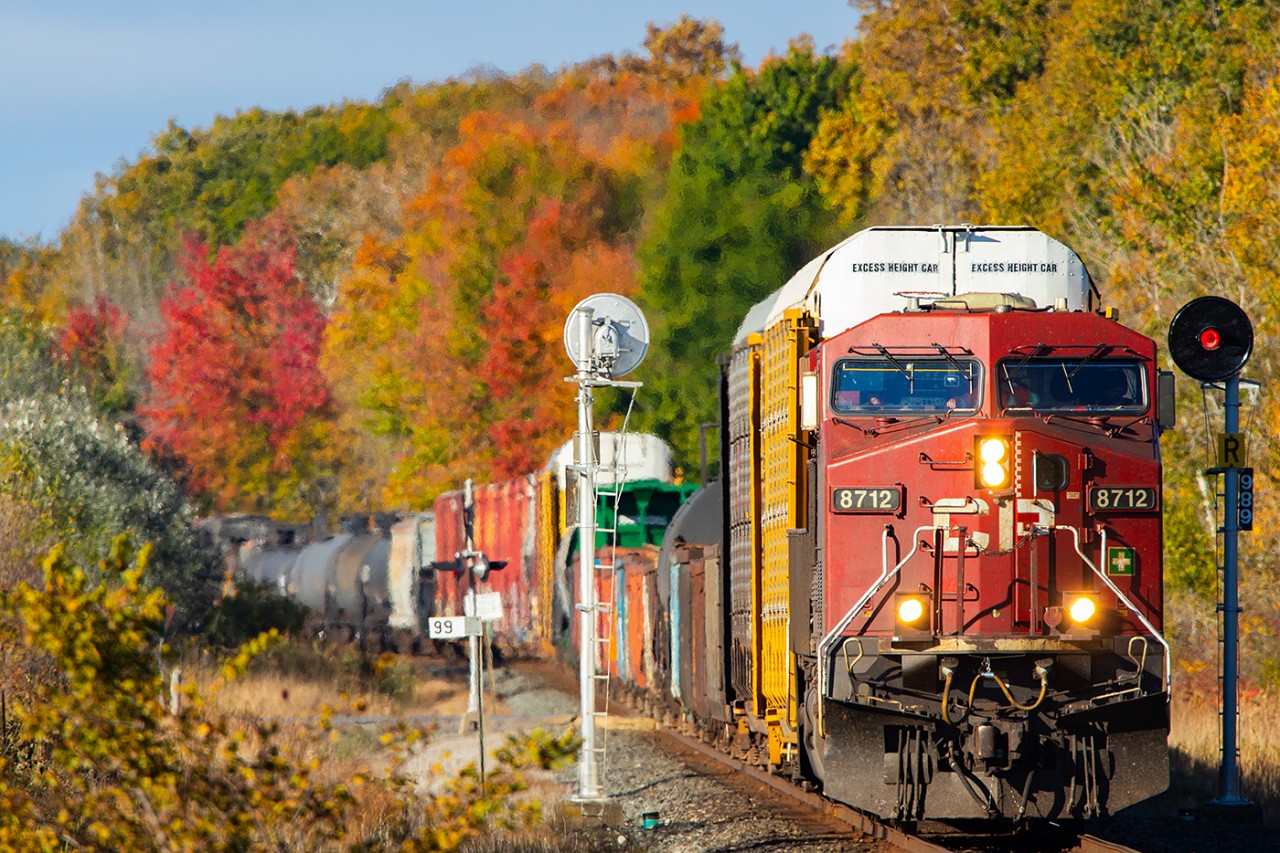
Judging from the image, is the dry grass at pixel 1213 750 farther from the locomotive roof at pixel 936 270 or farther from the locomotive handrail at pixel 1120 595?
the locomotive roof at pixel 936 270

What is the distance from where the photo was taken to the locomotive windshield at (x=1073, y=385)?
38.3ft

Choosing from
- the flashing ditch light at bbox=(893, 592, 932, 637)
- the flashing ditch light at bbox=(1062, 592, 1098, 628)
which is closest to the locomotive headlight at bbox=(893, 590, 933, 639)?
the flashing ditch light at bbox=(893, 592, 932, 637)

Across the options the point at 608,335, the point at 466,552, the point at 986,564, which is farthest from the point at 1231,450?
the point at 466,552

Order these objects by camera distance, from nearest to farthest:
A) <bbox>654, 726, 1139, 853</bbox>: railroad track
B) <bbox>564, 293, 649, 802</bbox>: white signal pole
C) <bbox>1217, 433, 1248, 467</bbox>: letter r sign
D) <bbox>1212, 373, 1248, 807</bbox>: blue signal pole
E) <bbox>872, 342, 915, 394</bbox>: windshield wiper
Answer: <bbox>872, 342, 915, 394</bbox>: windshield wiper < <bbox>654, 726, 1139, 853</bbox>: railroad track < <bbox>1212, 373, 1248, 807</bbox>: blue signal pole < <bbox>1217, 433, 1248, 467</bbox>: letter r sign < <bbox>564, 293, 649, 802</bbox>: white signal pole

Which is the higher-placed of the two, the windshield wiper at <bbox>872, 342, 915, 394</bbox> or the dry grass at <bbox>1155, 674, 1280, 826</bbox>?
the windshield wiper at <bbox>872, 342, 915, 394</bbox>

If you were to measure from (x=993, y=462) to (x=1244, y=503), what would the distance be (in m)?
5.65

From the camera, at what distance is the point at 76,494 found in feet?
91.9

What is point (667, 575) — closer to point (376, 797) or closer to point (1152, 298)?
point (376, 797)

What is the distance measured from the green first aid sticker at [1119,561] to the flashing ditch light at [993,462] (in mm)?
857

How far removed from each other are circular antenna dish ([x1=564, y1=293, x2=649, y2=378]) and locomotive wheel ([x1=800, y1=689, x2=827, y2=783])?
563 cm

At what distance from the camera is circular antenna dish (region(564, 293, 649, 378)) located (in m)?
17.5

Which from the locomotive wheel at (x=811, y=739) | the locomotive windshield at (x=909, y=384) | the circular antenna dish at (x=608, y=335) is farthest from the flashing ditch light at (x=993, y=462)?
the circular antenna dish at (x=608, y=335)

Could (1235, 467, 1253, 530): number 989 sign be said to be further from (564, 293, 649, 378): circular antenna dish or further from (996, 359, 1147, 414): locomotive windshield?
Answer: (564, 293, 649, 378): circular antenna dish

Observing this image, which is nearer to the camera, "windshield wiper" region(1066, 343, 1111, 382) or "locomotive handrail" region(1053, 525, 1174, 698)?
"locomotive handrail" region(1053, 525, 1174, 698)
